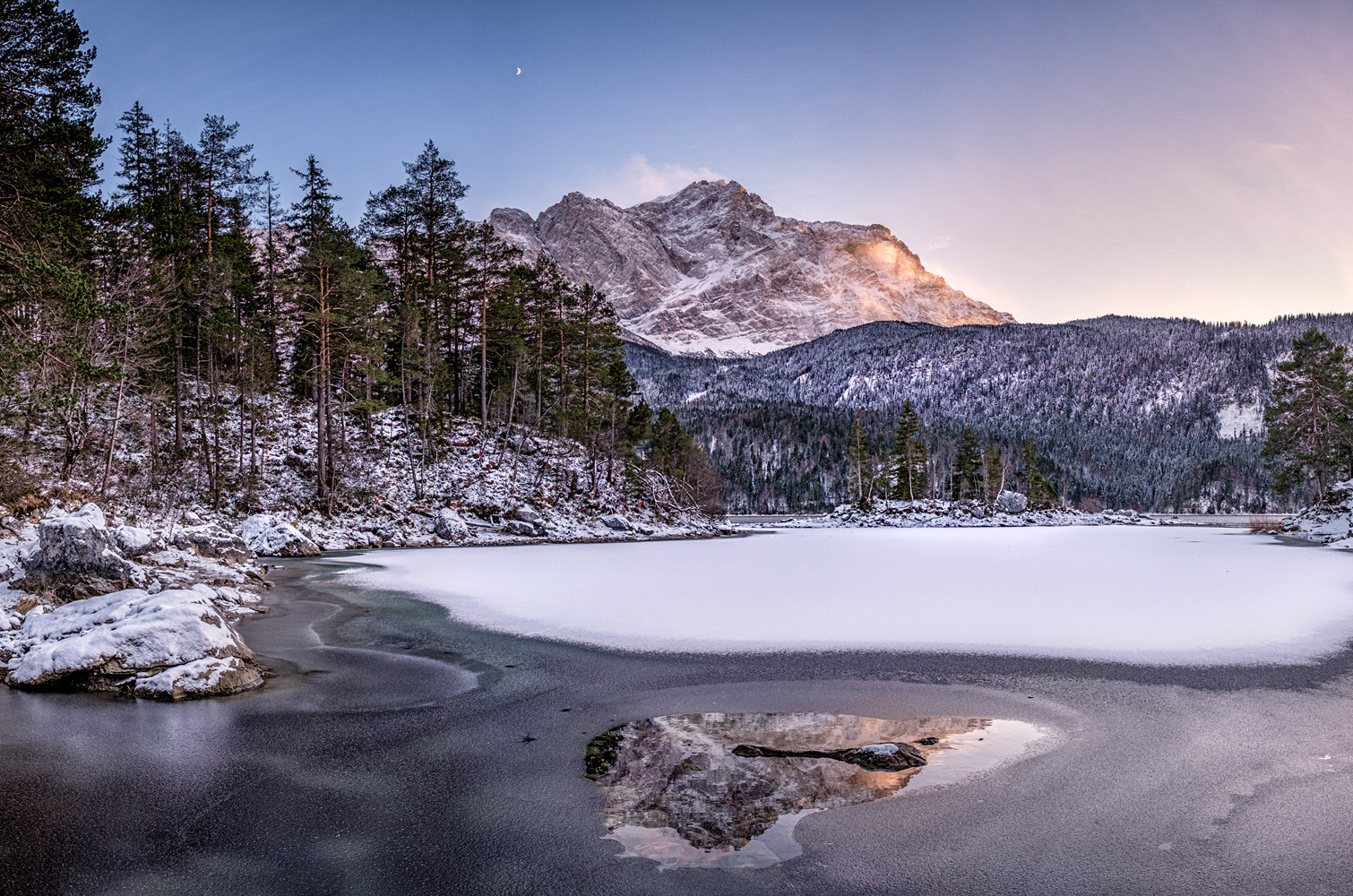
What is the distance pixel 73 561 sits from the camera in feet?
38.5

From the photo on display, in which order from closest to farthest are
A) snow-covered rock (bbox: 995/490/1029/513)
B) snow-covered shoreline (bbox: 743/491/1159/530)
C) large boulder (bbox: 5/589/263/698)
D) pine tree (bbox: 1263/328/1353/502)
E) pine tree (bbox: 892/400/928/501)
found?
large boulder (bbox: 5/589/263/698), pine tree (bbox: 1263/328/1353/502), snow-covered shoreline (bbox: 743/491/1159/530), snow-covered rock (bbox: 995/490/1029/513), pine tree (bbox: 892/400/928/501)

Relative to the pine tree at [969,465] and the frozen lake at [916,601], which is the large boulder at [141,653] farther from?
the pine tree at [969,465]

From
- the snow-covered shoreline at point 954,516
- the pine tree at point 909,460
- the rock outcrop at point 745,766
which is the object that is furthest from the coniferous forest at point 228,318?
the pine tree at point 909,460

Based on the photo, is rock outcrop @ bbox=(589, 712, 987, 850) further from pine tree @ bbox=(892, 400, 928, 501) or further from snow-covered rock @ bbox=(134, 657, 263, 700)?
pine tree @ bbox=(892, 400, 928, 501)

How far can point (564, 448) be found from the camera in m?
47.7

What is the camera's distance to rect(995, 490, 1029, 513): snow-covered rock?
82562 millimetres

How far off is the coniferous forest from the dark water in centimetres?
940

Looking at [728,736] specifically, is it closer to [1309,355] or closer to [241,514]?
[241,514]

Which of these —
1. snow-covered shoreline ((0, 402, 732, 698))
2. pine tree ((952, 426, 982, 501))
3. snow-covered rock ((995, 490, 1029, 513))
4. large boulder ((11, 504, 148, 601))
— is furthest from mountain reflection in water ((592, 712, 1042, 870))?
pine tree ((952, 426, 982, 501))

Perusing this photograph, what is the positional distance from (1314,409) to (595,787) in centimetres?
6296

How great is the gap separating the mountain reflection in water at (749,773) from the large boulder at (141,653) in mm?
5398

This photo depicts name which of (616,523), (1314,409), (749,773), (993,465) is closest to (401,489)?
(616,523)

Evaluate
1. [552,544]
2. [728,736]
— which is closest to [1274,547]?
[552,544]

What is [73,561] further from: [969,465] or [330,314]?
[969,465]
